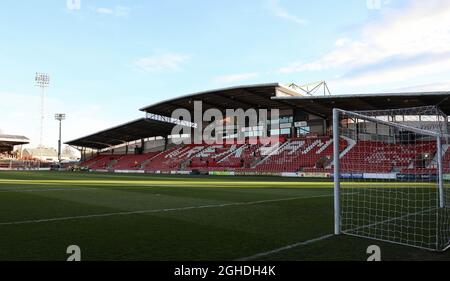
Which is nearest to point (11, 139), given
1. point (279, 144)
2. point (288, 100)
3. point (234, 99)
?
point (234, 99)

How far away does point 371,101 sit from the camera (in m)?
34.5

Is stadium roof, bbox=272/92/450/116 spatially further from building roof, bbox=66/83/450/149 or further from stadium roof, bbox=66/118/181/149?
stadium roof, bbox=66/118/181/149

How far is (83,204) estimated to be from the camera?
10.7 meters

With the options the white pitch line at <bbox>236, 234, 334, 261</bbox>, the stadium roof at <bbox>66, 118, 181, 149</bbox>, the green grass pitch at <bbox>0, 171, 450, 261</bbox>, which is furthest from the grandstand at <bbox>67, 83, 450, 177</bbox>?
the white pitch line at <bbox>236, 234, 334, 261</bbox>

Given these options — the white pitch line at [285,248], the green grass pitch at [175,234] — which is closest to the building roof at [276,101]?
the green grass pitch at [175,234]

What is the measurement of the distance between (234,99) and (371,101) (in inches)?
558

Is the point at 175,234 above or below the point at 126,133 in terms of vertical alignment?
below

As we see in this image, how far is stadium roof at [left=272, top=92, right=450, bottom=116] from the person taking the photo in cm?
3070

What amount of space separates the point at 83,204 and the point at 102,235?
4918 millimetres

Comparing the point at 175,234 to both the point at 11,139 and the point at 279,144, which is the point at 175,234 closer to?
the point at 279,144

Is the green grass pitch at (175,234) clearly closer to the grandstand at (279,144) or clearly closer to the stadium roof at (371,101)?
the grandstand at (279,144)

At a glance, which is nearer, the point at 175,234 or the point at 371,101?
the point at 175,234

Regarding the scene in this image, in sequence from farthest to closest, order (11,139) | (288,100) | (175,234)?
(11,139) → (288,100) → (175,234)

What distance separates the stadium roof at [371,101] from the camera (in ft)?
101
